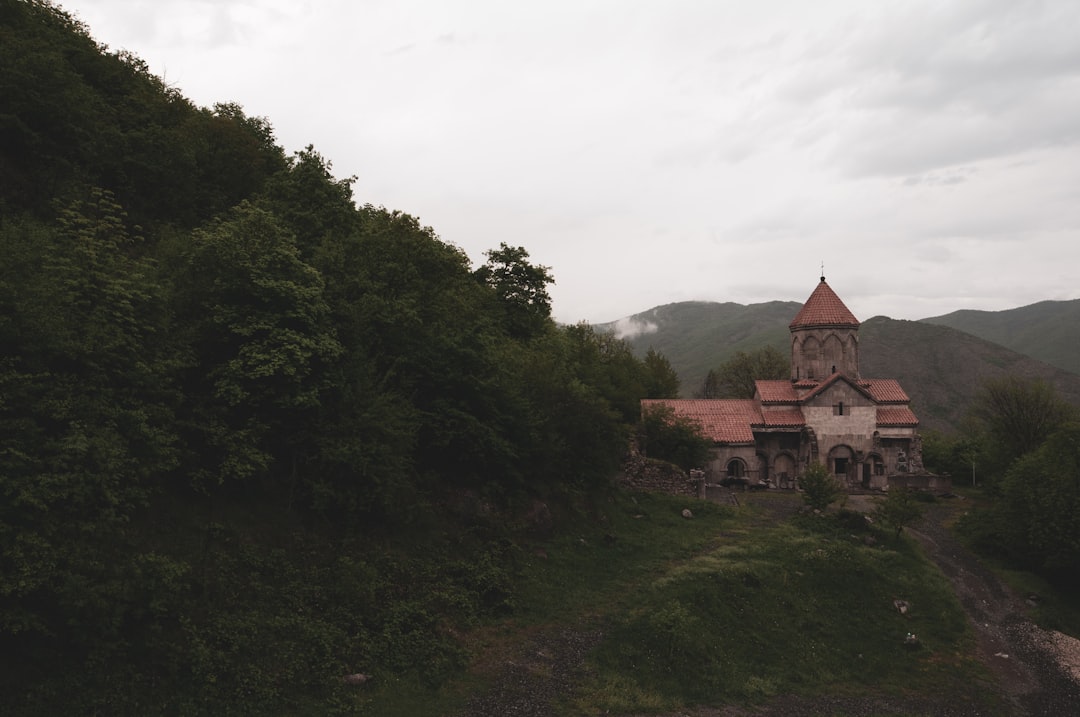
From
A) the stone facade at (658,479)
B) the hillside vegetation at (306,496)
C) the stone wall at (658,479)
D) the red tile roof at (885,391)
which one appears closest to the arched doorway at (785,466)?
the red tile roof at (885,391)

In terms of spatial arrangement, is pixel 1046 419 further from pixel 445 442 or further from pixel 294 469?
pixel 294 469

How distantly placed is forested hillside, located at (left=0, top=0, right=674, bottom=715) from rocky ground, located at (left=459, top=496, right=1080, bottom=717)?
1.85 metres

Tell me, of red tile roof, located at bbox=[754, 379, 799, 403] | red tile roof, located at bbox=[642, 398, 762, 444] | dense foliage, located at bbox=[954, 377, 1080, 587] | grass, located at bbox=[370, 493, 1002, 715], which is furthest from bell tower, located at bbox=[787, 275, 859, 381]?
grass, located at bbox=[370, 493, 1002, 715]

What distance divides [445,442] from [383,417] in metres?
3.91

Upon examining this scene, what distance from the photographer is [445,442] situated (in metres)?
22.2

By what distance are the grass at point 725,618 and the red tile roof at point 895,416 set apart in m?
19.1

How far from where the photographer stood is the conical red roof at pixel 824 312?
48719 mm

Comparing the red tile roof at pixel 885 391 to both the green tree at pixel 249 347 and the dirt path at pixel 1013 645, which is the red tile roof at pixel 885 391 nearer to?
the dirt path at pixel 1013 645

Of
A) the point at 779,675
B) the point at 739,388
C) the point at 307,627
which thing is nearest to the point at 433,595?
the point at 307,627

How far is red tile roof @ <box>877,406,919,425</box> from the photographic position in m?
45.9

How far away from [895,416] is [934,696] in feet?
109

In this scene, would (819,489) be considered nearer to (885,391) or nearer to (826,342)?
(826,342)

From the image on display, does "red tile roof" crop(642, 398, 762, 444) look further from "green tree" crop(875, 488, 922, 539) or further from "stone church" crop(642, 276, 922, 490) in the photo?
"green tree" crop(875, 488, 922, 539)

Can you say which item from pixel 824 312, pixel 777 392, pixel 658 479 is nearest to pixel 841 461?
pixel 777 392
